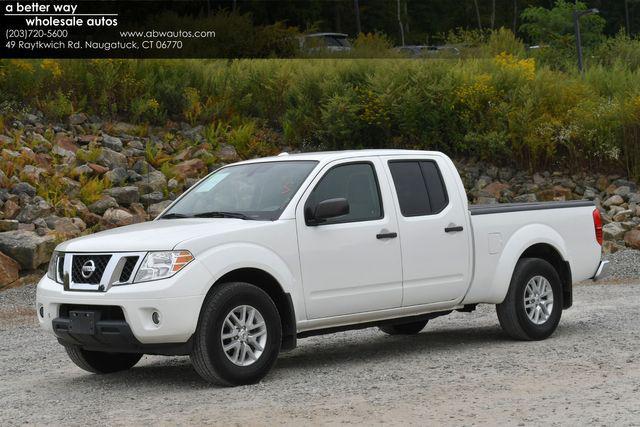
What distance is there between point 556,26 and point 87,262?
34.2 metres

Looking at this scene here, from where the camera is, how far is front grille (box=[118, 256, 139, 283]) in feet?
27.6

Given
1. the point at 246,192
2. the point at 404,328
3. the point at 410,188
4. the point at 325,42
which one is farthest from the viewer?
the point at 325,42

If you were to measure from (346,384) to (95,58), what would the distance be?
15508 millimetres

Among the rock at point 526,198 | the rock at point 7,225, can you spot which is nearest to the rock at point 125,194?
the rock at point 7,225

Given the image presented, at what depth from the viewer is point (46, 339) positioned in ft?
40.0

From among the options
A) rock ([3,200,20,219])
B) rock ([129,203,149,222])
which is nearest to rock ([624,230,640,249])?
rock ([129,203,149,222])

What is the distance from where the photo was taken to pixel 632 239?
20766 millimetres

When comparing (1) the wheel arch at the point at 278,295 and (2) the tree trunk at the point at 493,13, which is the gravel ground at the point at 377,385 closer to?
(1) the wheel arch at the point at 278,295

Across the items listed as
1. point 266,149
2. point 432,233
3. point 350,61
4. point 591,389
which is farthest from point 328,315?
point 350,61

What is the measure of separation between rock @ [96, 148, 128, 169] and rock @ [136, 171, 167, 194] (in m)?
0.59

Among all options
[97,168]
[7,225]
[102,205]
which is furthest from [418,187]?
[97,168]

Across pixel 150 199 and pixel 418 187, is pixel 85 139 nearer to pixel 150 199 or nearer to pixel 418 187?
pixel 150 199

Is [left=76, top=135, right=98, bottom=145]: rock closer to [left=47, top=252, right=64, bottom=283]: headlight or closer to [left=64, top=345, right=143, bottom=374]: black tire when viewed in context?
[left=64, top=345, right=143, bottom=374]: black tire

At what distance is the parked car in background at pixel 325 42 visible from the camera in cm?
2897
